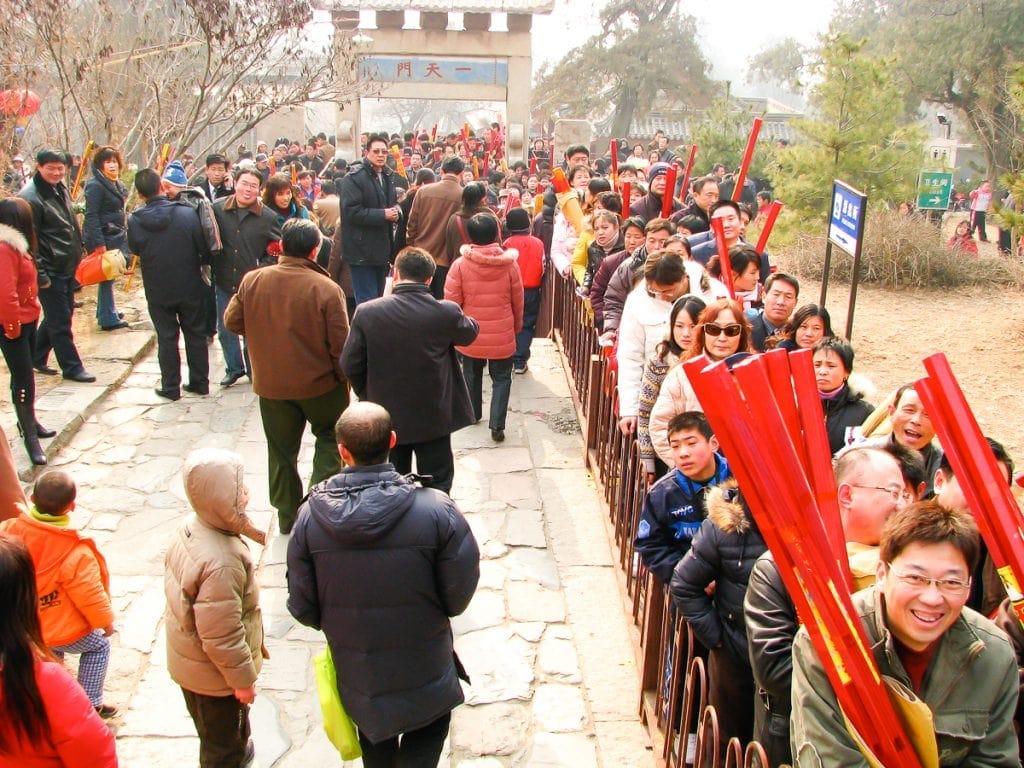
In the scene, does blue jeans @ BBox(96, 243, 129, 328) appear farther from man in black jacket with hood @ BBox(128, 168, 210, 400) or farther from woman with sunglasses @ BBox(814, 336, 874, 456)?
woman with sunglasses @ BBox(814, 336, 874, 456)

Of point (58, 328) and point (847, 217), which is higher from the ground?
point (847, 217)

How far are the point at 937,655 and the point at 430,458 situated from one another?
3.30 m

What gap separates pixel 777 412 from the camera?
1779 mm

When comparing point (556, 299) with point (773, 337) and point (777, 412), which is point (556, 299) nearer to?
point (773, 337)

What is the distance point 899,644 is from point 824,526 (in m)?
0.49

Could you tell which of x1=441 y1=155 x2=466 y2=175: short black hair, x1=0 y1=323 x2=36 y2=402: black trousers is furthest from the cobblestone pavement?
x1=441 y1=155 x2=466 y2=175: short black hair

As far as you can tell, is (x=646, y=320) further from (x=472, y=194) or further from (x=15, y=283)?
(x=15, y=283)

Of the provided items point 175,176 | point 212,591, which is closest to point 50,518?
point 212,591

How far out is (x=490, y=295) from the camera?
6.53m

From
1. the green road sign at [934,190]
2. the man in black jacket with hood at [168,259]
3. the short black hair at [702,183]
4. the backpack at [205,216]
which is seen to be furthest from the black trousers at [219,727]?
the green road sign at [934,190]

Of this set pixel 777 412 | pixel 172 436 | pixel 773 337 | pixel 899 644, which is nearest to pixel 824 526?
pixel 777 412

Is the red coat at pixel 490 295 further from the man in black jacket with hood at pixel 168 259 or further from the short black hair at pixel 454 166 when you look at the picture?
the man in black jacket with hood at pixel 168 259

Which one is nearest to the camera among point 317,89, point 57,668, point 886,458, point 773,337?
point 57,668

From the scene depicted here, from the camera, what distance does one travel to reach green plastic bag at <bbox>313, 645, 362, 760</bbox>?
3.24 m
